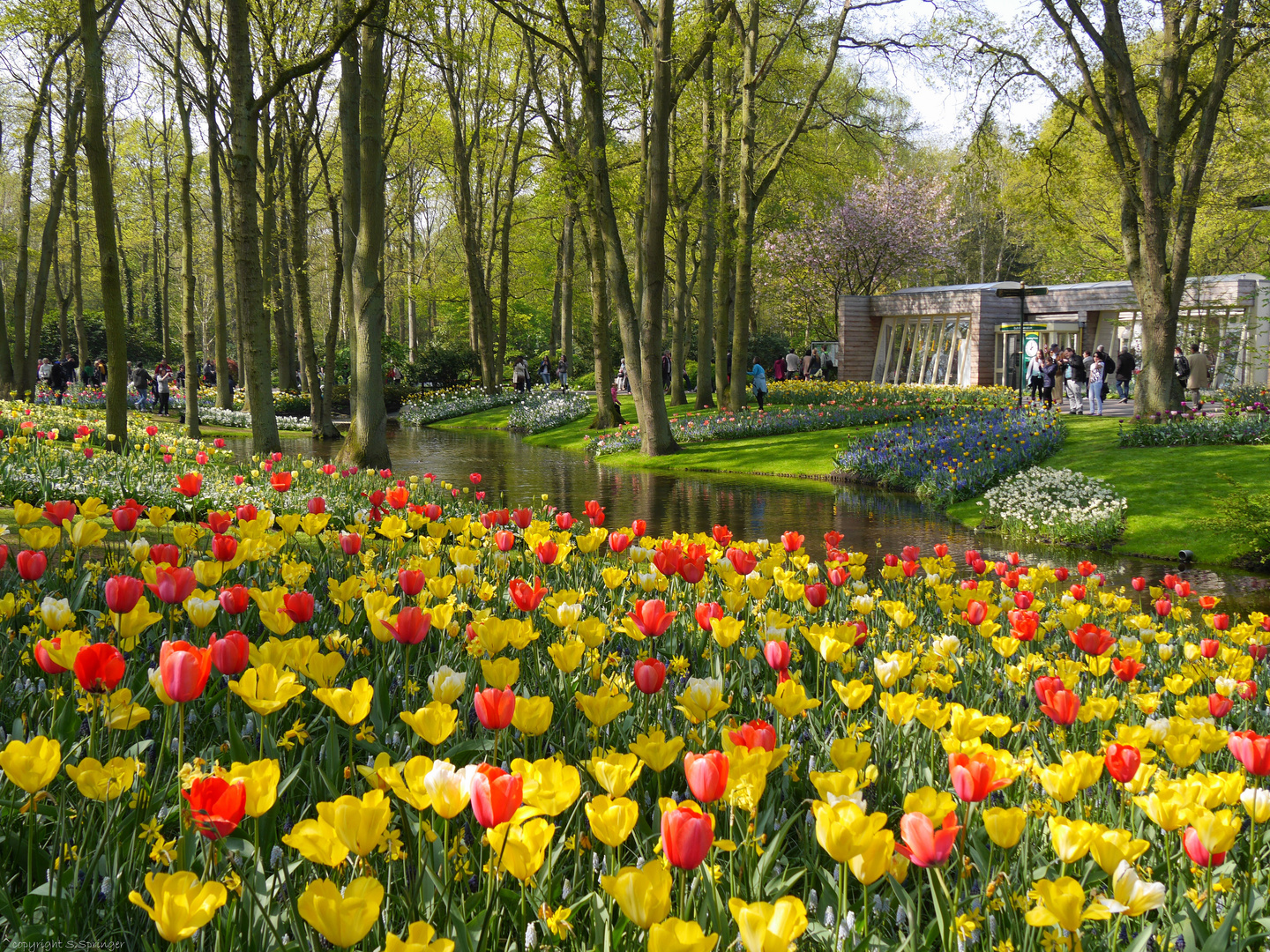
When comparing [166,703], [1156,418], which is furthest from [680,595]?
[1156,418]

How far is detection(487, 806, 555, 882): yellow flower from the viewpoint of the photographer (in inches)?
53.1

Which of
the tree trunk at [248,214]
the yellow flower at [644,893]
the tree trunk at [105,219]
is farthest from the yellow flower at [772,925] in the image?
the tree trunk at [248,214]

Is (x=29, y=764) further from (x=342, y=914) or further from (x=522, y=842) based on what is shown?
(x=522, y=842)

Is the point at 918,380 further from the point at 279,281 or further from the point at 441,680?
the point at 441,680

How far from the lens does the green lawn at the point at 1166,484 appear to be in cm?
1070

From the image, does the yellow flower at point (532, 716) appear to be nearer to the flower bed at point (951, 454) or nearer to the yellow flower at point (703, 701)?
the yellow flower at point (703, 701)

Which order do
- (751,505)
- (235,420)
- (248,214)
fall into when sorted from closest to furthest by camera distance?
1. (248,214)
2. (751,505)
3. (235,420)

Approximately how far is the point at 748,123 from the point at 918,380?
19.4 metres

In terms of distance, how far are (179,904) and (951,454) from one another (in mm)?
15480

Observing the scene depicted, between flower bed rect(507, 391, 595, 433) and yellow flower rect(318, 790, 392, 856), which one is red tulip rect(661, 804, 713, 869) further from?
flower bed rect(507, 391, 595, 433)

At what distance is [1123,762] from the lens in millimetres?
1855

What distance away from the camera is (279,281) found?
35.3 m

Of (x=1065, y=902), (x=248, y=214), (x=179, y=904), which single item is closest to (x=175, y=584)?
(x=179, y=904)

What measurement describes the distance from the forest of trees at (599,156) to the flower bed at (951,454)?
11.5 ft
